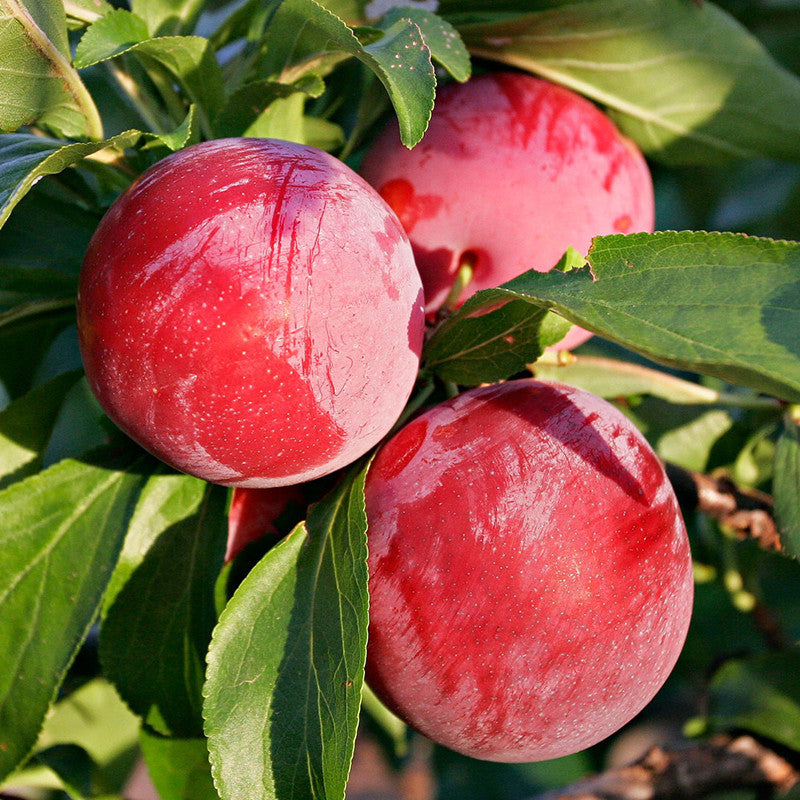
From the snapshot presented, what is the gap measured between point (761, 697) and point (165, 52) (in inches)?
40.2

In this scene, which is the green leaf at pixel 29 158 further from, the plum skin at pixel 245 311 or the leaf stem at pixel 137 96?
the leaf stem at pixel 137 96

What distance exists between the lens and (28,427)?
82cm

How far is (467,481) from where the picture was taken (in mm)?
603

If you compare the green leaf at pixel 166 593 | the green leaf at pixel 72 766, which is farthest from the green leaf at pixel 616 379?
the green leaf at pixel 72 766

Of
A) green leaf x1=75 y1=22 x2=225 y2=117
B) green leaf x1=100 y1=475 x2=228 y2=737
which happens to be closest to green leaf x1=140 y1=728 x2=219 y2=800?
green leaf x1=100 y1=475 x2=228 y2=737

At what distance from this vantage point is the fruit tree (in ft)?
1.77

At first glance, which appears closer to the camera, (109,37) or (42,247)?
(109,37)

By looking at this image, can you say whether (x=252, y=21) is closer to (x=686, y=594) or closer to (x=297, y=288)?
(x=297, y=288)

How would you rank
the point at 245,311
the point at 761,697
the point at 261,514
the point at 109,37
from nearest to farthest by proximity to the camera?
the point at 245,311
the point at 109,37
the point at 261,514
the point at 761,697

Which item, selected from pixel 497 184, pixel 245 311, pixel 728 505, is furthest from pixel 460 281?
pixel 728 505

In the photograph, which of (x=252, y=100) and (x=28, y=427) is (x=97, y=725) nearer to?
(x=28, y=427)

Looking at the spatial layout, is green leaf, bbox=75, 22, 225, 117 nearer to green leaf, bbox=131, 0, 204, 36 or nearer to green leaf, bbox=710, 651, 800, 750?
green leaf, bbox=131, 0, 204, 36

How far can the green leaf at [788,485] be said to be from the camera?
0.73 metres

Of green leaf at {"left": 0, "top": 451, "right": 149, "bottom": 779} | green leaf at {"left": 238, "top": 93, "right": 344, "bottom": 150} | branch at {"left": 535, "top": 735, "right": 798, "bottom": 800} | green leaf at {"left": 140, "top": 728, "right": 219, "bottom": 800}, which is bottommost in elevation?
branch at {"left": 535, "top": 735, "right": 798, "bottom": 800}
